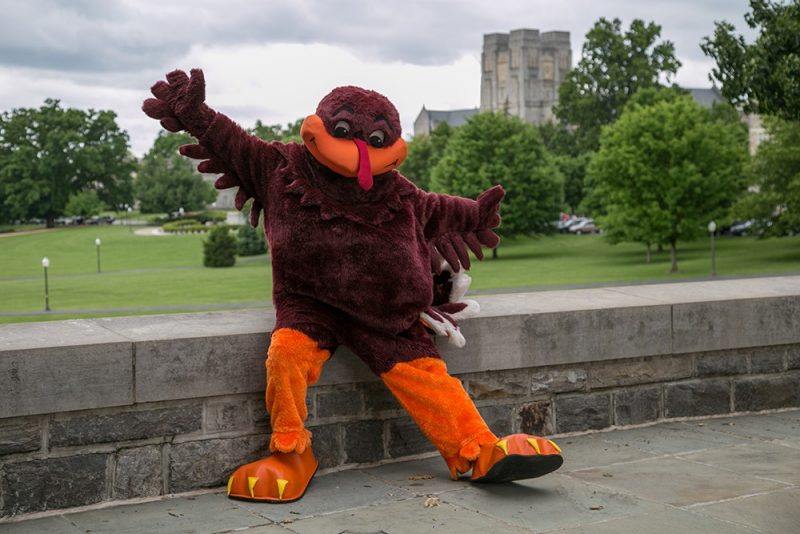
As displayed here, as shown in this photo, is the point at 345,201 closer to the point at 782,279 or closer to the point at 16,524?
the point at 16,524

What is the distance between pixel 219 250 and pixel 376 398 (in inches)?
2415

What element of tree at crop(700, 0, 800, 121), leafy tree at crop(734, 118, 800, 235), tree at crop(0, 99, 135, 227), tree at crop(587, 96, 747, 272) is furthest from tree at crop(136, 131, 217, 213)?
tree at crop(700, 0, 800, 121)

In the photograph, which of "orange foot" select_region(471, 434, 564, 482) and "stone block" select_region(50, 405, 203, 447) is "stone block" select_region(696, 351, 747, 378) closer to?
"orange foot" select_region(471, 434, 564, 482)

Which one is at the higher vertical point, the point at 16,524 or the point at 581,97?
the point at 581,97

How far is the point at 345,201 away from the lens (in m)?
4.54

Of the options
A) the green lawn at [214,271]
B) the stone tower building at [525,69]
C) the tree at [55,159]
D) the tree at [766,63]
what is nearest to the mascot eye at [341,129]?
the tree at [766,63]

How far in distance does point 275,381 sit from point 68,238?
85.6 metres

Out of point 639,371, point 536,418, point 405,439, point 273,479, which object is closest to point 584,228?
point 639,371

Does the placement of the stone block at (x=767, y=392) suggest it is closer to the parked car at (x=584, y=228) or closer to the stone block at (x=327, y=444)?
the stone block at (x=327, y=444)

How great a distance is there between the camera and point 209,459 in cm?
443

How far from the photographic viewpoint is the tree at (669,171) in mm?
47688

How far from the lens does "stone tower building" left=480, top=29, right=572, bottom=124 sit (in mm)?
152625

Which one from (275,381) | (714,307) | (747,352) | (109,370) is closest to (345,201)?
(275,381)

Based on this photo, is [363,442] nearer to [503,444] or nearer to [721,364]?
[503,444]
